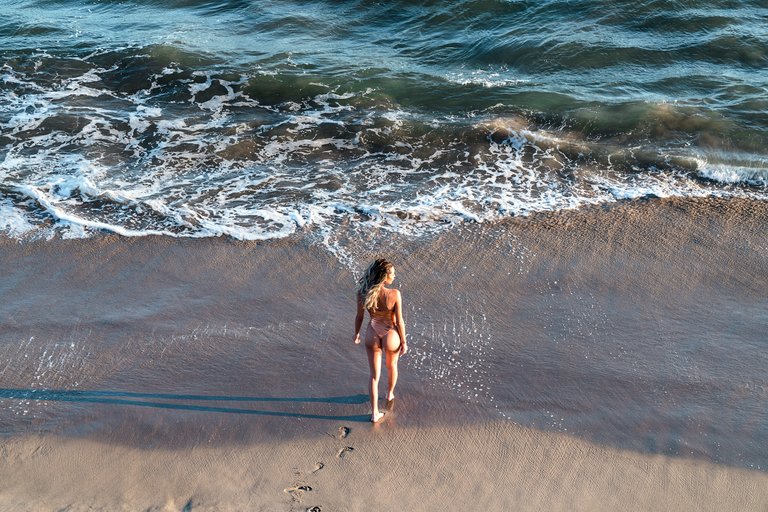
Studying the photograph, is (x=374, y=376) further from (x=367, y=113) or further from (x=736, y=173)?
(x=367, y=113)

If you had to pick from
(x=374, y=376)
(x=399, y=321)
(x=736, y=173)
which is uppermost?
(x=399, y=321)

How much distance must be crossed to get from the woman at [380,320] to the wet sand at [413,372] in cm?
39

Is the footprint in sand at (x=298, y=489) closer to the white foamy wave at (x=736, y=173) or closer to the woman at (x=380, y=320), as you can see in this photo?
the woman at (x=380, y=320)

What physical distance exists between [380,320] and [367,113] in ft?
24.0

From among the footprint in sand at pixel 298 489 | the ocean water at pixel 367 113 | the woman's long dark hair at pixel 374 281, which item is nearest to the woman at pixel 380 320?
the woman's long dark hair at pixel 374 281

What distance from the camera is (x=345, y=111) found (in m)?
12.7

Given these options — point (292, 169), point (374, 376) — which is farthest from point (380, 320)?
point (292, 169)

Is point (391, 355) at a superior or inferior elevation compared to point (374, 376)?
superior

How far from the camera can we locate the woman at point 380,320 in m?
5.70

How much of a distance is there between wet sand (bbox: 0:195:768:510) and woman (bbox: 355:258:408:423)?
391mm

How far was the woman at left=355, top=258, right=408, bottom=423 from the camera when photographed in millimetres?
5703

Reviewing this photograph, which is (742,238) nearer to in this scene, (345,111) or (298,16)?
(345,111)

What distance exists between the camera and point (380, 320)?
585cm

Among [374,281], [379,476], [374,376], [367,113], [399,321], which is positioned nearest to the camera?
Answer: [379,476]
